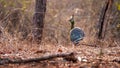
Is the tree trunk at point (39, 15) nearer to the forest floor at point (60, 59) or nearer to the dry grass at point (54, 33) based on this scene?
the dry grass at point (54, 33)

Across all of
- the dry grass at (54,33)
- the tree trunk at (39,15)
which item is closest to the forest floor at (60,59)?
the dry grass at (54,33)

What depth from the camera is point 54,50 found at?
20.8 feet

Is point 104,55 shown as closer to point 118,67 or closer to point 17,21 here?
point 118,67

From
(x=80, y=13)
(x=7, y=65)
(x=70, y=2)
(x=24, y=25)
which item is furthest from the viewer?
(x=70, y=2)

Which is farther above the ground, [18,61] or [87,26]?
[18,61]

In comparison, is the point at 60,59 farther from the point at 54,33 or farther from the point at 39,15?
the point at 54,33

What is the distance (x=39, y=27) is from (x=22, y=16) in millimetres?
4266

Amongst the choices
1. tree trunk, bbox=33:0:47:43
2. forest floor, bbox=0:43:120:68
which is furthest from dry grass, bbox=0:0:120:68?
tree trunk, bbox=33:0:47:43

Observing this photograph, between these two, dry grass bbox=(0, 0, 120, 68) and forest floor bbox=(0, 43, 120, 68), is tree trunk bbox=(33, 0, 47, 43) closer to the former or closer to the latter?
dry grass bbox=(0, 0, 120, 68)

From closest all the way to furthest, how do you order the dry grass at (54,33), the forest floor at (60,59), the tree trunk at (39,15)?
the forest floor at (60,59) < the dry grass at (54,33) < the tree trunk at (39,15)

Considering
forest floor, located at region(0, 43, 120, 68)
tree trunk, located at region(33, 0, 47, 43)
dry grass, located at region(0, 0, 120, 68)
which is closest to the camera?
forest floor, located at region(0, 43, 120, 68)

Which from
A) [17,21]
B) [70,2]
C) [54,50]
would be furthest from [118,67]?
[70,2]

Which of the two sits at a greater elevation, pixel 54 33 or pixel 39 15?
pixel 39 15

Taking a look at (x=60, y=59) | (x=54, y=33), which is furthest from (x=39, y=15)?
(x=60, y=59)
